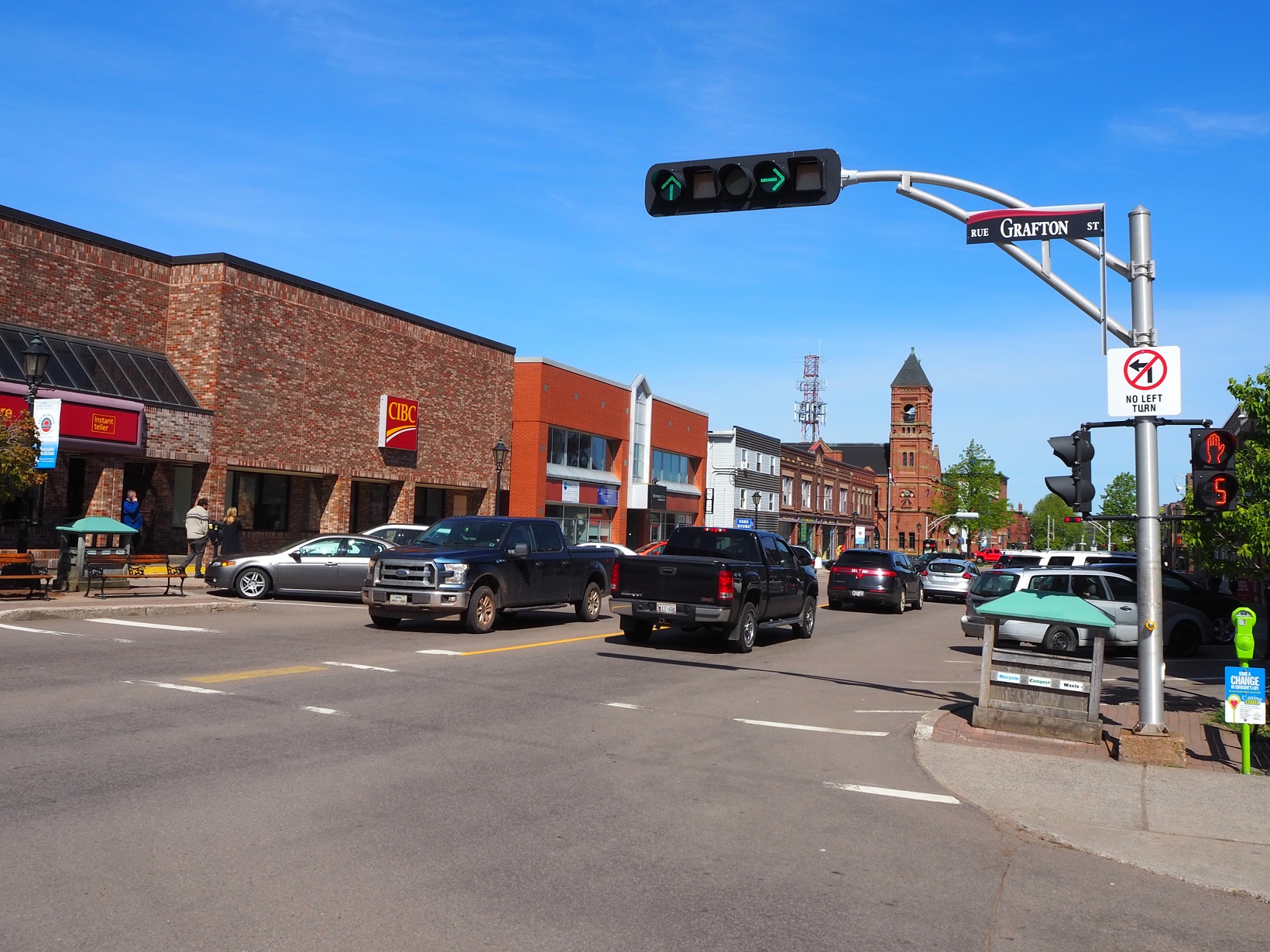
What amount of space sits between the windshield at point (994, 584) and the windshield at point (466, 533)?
30.0 feet

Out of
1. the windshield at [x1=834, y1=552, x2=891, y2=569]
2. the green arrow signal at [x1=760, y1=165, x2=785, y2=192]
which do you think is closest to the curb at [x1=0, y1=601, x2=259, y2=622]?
the green arrow signal at [x1=760, y1=165, x2=785, y2=192]

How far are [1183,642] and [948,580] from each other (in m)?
18.2

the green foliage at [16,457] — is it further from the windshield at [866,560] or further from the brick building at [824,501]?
the brick building at [824,501]

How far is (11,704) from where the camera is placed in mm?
9469

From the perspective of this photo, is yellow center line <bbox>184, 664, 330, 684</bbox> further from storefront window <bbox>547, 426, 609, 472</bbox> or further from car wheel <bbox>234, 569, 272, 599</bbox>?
storefront window <bbox>547, 426, 609, 472</bbox>

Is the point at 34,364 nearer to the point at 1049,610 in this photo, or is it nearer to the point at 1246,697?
the point at 1049,610

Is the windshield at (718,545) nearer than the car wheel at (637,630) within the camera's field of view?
No

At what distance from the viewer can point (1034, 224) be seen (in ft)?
34.2

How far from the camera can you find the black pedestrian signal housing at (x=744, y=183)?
35.5ft

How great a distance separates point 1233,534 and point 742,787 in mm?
7664

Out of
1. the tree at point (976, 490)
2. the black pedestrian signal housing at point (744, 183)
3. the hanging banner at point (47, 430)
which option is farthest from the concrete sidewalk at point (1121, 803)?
the tree at point (976, 490)

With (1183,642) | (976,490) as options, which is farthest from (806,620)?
(976,490)

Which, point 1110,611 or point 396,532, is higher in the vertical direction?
point 396,532

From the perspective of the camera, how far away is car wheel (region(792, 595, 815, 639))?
65.5 feet
